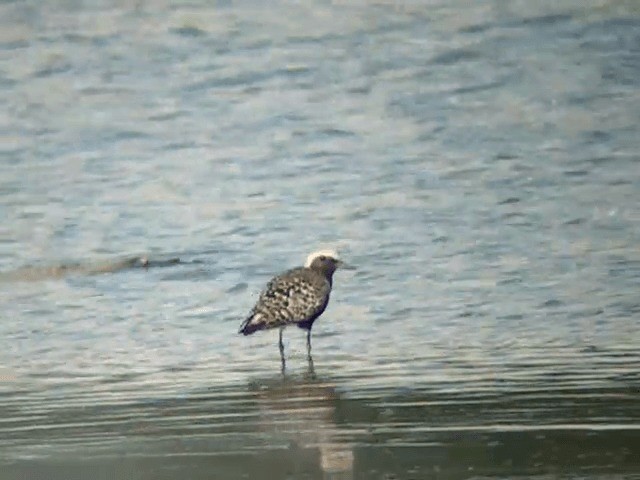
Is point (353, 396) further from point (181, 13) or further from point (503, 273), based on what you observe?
point (181, 13)

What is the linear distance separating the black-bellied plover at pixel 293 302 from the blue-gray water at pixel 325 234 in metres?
0.15

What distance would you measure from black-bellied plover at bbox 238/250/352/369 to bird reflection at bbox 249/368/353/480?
75 centimetres

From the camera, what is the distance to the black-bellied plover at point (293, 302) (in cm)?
993

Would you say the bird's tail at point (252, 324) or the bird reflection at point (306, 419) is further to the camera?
the bird's tail at point (252, 324)

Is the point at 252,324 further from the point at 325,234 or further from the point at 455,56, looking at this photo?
the point at 455,56

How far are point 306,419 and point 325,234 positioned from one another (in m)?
6.30

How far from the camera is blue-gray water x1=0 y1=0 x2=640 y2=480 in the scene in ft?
23.3

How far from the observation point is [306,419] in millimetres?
7477

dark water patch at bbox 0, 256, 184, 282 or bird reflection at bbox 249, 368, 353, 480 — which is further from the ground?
bird reflection at bbox 249, 368, 353, 480

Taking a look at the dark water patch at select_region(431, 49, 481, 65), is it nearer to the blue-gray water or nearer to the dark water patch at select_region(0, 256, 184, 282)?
the blue-gray water

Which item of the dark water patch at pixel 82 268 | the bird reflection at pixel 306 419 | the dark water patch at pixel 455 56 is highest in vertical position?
the bird reflection at pixel 306 419

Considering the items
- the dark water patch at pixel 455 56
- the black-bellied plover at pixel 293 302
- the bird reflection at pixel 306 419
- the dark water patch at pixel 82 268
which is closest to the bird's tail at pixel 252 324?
the black-bellied plover at pixel 293 302

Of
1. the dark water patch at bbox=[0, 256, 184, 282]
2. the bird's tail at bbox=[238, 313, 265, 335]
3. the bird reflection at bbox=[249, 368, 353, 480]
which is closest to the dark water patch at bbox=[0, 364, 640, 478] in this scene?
the bird reflection at bbox=[249, 368, 353, 480]

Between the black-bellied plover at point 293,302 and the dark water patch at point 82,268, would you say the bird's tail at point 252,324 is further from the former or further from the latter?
the dark water patch at point 82,268
